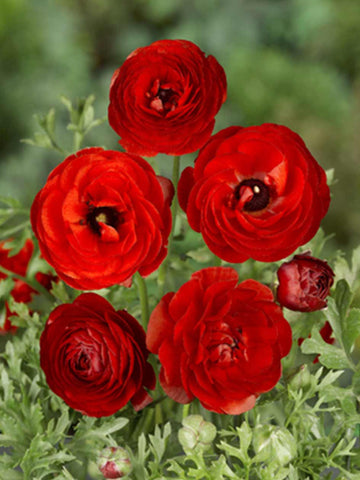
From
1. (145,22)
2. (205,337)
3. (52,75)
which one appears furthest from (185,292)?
(145,22)

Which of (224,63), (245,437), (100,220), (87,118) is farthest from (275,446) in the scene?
(224,63)

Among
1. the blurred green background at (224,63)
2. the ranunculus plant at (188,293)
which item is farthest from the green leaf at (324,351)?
the blurred green background at (224,63)

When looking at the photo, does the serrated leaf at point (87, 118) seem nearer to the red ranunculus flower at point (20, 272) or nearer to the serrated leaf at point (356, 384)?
the red ranunculus flower at point (20, 272)

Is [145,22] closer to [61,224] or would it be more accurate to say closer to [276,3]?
[276,3]

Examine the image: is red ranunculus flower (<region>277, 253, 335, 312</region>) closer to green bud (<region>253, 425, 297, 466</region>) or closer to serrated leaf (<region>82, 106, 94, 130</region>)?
green bud (<region>253, 425, 297, 466</region>)

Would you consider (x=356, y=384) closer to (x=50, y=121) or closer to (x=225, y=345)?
(x=225, y=345)

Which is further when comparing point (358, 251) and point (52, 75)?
point (52, 75)
